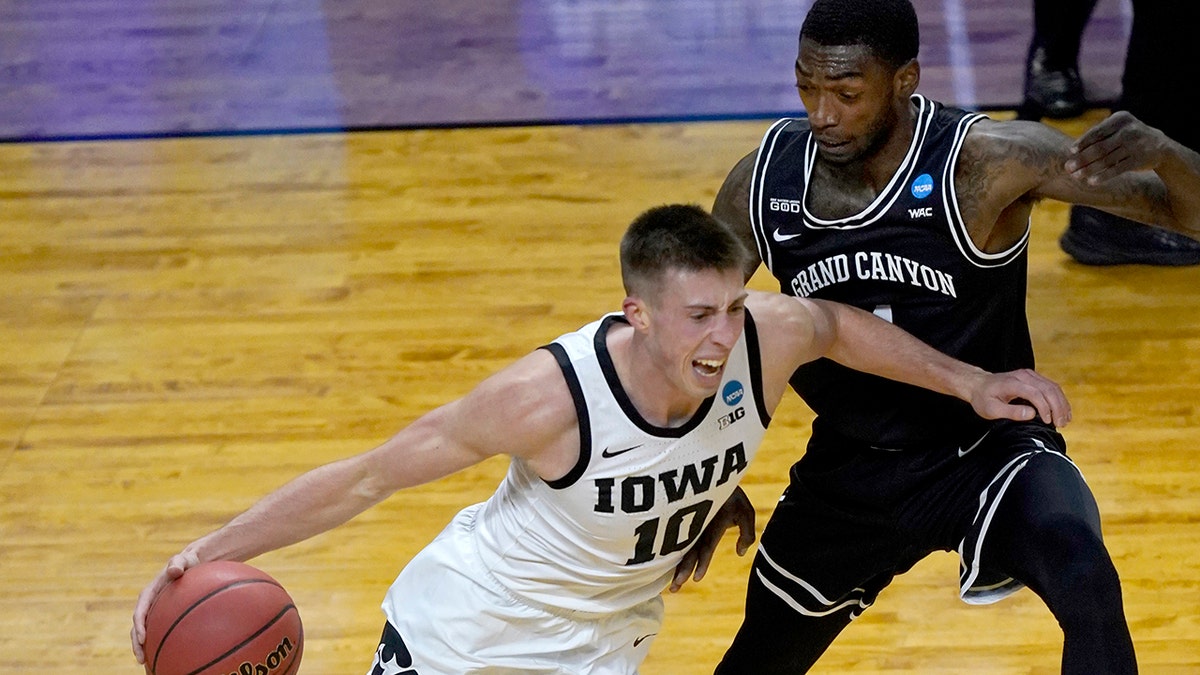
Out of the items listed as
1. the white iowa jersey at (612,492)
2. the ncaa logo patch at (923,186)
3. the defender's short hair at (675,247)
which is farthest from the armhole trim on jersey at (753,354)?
the ncaa logo patch at (923,186)

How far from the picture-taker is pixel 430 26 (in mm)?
8633

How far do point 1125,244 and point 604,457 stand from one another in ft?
12.4

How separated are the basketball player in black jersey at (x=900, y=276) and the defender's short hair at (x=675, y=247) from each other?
1.52ft

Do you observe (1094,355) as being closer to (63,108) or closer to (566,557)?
(566,557)

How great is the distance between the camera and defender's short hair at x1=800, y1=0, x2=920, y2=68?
121 inches

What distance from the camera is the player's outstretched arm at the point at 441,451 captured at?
2.84 m

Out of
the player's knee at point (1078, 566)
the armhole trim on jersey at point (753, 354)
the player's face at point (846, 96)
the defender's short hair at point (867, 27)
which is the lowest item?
the player's knee at point (1078, 566)

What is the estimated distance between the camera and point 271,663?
3182 mm

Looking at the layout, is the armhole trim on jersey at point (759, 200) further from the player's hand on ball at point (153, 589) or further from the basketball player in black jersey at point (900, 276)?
the player's hand on ball at point (153, 589)

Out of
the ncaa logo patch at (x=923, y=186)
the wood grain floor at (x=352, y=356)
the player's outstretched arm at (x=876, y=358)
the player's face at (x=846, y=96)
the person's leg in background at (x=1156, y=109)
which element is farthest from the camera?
the person's leg in background at (x=1156, y=109)

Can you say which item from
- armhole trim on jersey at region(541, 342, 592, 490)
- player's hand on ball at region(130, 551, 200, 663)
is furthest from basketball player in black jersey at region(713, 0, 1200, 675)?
player's hand on ball at region(130, 551, 200, 663)

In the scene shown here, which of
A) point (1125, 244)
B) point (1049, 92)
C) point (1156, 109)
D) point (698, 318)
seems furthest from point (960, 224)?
point (1049, 92)

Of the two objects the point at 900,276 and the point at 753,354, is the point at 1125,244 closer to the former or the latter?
the point at 900,276

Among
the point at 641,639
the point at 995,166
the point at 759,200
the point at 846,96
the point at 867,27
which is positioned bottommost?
the point at 641,639
